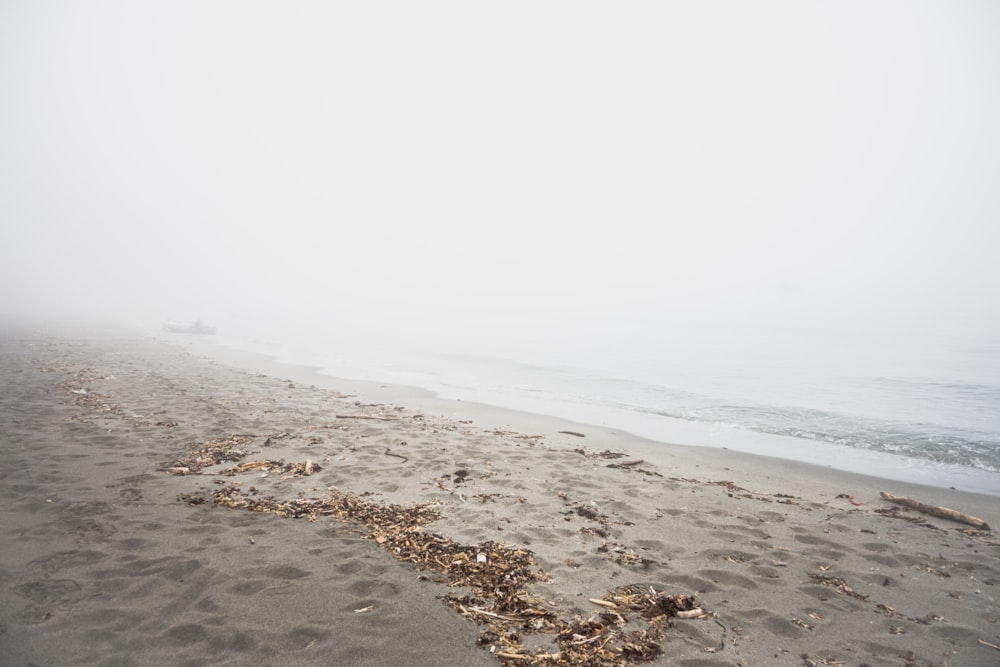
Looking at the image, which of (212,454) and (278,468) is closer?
(278,468)

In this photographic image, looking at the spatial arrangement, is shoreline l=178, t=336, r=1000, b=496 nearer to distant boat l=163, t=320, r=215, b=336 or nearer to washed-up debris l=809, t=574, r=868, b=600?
washed-up debris l=809, t=574, r=868, b=600

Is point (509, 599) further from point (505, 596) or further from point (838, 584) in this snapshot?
point (838, 584)

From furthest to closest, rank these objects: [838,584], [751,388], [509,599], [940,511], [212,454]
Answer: [751,388] < [212,454] < [940,511] < [838,584] < [509,599]

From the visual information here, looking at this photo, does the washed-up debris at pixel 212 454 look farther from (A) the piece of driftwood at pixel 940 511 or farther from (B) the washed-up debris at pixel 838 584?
(A) the piece of driftwood at pixel 940 511

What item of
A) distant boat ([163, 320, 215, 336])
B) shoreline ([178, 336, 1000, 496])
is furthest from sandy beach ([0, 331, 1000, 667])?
distant boat ([163, 320, 215, 336])

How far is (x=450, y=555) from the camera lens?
4738mm

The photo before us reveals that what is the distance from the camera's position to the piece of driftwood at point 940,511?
6.52 meters

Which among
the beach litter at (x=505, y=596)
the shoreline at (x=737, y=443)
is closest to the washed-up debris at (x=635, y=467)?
the shoreline at (x=737, y=443)

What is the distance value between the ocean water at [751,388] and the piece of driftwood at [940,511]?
107 inches

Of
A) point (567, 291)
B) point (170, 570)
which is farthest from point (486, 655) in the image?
point (567, 291)

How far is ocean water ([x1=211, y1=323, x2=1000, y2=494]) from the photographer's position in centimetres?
1166

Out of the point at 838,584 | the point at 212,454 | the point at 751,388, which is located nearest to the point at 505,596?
the point at 838,584

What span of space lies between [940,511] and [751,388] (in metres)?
14.3

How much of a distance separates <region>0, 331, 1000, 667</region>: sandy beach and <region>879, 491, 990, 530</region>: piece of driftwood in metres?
0.17
